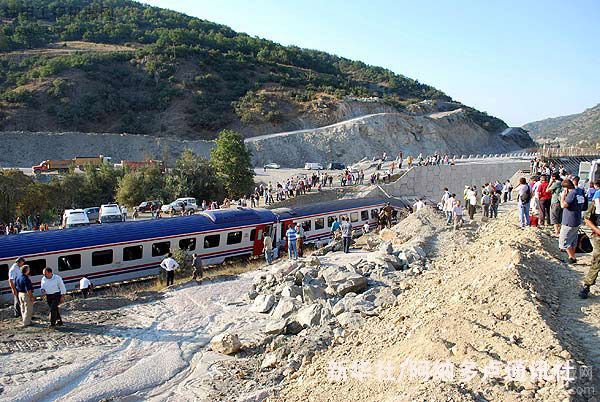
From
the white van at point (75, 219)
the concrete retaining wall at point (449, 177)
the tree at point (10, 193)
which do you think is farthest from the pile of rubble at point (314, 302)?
the concrete retaining wall at point (449, 177)

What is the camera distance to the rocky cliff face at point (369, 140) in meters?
57.8

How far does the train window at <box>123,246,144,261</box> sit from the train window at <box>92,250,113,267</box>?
526mm

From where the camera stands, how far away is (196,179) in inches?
1475

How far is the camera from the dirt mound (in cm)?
545

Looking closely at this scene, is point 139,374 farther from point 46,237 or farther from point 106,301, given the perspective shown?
point 46,237

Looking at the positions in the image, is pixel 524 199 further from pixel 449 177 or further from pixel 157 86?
pixel 157 86

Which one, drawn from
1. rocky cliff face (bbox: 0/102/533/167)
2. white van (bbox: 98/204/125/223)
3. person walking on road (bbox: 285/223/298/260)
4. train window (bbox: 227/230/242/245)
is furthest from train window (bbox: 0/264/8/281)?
rocky cliff face (bbox: 0/102/533/167)

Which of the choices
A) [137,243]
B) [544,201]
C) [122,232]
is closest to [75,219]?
[122,232]

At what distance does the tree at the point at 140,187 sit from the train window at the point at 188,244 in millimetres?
16321

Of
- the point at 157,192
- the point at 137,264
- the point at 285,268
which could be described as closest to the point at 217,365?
the point at 285,268

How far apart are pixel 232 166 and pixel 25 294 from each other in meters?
26.6

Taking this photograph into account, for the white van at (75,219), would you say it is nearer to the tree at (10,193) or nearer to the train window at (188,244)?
the train window at (188,244)

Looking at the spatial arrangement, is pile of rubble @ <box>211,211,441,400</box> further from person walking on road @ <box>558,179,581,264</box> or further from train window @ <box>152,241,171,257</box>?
train window @ <box>152,241,171,257</box>

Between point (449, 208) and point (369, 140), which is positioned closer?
point (449, 208)
